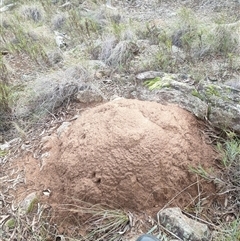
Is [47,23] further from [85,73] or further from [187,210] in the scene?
[187,210]

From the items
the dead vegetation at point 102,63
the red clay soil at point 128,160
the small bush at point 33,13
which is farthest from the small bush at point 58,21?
the red clay soil at point 128,160

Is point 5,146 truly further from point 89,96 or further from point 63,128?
point 89,96

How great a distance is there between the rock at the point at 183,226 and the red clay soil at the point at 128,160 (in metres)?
0.11

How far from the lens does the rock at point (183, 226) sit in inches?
71.6

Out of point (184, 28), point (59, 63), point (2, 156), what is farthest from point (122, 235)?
point (184, 28)

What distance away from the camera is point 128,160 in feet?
6.73

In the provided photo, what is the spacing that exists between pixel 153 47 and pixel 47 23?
263 cm

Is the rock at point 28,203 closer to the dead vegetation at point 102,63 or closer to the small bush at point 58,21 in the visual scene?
the dead vegetation at point 102,63

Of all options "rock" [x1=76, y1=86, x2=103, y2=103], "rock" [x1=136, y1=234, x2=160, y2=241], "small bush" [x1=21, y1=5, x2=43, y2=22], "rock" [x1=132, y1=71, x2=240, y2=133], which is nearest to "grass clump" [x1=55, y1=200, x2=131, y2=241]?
"rock" [x1=136, y1=234, x2=160, y2=241]

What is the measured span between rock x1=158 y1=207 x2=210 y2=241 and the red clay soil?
0.11 metres

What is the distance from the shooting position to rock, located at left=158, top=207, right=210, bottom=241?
182cm

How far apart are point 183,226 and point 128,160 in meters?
0.50

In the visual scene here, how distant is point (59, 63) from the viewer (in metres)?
4.04

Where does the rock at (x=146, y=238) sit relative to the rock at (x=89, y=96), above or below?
below
